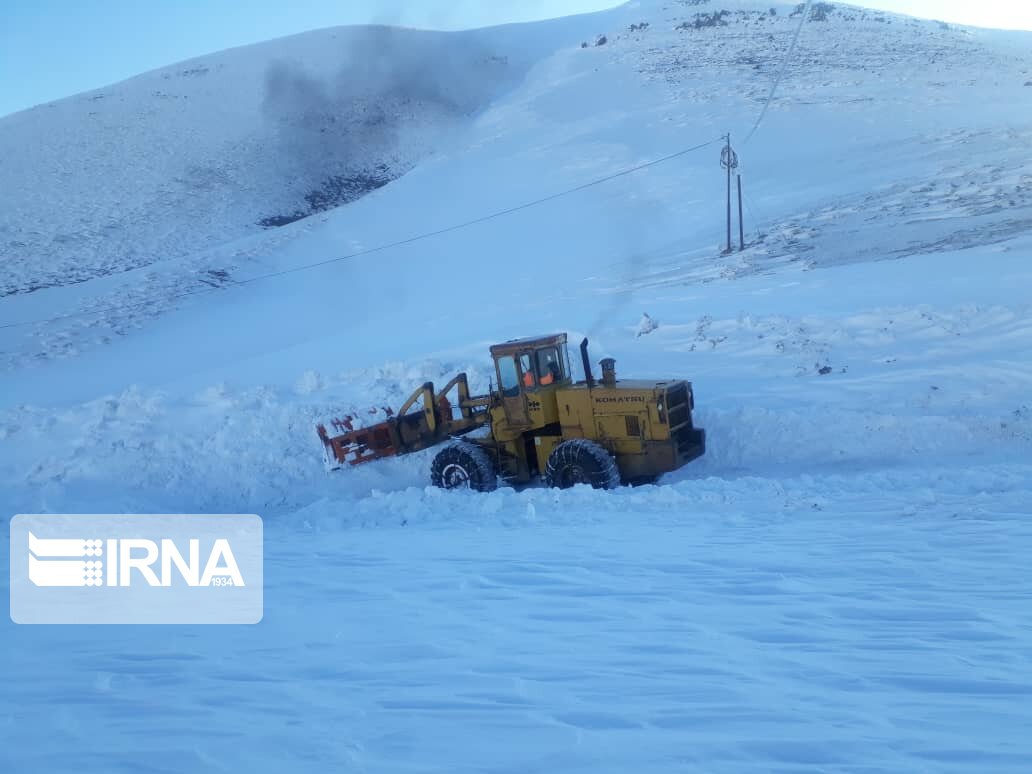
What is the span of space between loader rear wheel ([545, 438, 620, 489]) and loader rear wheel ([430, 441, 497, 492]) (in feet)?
2.84

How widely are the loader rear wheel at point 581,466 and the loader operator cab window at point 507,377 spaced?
1.01 meters

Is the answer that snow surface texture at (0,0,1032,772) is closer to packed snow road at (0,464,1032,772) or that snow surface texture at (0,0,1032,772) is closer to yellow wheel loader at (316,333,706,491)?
packed snow road at (0,464,1032,772)

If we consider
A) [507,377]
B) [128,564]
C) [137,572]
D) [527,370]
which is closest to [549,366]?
[527,370]

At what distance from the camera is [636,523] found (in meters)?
8.63

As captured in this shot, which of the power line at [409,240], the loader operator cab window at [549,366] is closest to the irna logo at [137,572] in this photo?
the loader operator cab window at [549,366]

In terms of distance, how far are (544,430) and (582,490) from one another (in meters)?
2.04

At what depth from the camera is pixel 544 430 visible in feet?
39.6

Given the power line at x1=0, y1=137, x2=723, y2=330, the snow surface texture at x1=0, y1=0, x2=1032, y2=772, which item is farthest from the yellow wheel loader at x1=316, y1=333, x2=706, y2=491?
the power line at x1=0, y1=137, x2=723, y2=330

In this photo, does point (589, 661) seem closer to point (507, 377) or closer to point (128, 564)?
point (128, 564)

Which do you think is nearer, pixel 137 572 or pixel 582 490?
pixel 137 572

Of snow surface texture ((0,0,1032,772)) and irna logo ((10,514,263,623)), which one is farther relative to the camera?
irna logo ((10,514,263,623))

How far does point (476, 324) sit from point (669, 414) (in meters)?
12.3

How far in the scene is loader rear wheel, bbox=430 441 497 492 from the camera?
11.7m

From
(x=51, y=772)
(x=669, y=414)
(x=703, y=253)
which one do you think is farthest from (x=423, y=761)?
(x=703, y=253)
